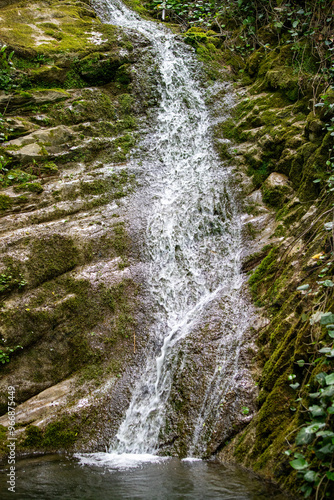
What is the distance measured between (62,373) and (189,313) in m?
2.49

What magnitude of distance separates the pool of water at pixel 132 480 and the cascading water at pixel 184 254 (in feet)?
1.52

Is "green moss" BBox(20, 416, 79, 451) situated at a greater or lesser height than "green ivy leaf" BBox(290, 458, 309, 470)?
lesser

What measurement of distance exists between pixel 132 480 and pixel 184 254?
4418mm

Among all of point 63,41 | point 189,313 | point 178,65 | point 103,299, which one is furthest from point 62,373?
point 178,65

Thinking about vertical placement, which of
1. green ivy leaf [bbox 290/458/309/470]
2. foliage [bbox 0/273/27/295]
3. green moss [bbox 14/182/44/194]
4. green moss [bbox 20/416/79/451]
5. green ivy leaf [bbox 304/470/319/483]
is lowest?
green moss [bbox 20/416/79/451]

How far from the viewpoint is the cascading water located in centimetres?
508

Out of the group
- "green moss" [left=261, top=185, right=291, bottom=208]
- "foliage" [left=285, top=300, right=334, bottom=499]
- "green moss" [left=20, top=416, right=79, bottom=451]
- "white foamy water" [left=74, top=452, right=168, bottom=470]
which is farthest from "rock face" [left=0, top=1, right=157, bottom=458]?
"foliage" [left=285, top=300, right=334, bottom=499]

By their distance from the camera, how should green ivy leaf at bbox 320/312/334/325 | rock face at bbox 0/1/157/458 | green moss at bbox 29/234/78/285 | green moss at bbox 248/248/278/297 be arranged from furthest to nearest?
green moss at bbox 29/234/78/285
green moss at bbox 248/248/278/297
rock face at bbox 0/1/157/458
green ivy leaf at bbox 320/312/334/325

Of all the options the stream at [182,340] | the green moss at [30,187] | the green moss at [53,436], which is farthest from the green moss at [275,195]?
the green moss at [53,436]

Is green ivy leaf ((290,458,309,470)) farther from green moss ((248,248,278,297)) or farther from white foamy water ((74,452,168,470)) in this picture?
green moss ((248,248,278,297))

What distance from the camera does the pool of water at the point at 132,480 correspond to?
3250mm

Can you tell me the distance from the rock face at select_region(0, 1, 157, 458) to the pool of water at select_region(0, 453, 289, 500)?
0.71 m

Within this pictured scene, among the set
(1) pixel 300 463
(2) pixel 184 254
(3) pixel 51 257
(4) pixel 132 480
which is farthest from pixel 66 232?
(1) pixel 300 463

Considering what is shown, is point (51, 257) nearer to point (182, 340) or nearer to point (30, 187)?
point (30, 187)
